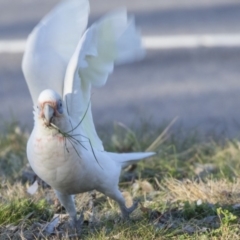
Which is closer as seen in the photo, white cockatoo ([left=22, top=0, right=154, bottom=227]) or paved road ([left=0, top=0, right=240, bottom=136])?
white cockatoo ([left=22, top=0, right=154, bottom=227])

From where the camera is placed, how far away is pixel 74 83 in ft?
11.4

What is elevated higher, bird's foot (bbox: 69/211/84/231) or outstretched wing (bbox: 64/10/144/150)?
outstretched wing (bbox: 64/10/144/150)

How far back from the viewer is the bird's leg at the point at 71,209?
3.61 m

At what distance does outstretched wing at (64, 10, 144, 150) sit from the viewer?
138 inches

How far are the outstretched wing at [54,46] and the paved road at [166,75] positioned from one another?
205 centimetres

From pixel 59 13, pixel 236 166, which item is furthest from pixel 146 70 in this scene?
pixel 59 13

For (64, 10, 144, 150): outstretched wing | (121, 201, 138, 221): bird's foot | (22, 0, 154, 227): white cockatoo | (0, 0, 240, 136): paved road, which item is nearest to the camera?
(22, 0, 154, 227): white cockatoo

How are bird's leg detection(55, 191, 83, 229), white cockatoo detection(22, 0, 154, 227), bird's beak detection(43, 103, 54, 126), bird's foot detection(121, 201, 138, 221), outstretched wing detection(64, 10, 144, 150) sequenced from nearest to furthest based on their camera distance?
bird's beak detection(43, 103, 54, 126) < white cockatoo detection(22, 0, 154, 227) < outstretched wing detection(64, 10, 144, 150) < bird's leg detection(55, 191, 83, 229) < bird's foot detection(121, 201, 138, 221)

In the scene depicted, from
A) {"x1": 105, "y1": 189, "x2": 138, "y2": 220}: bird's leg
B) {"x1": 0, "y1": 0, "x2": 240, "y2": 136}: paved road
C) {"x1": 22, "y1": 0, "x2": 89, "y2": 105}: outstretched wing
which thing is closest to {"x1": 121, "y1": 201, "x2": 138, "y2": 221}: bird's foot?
{"x1": 105, "y1": 189, "x2": 138, "y2": 220}: bird's leg

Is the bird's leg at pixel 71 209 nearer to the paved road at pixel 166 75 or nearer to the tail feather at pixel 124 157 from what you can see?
the tail feather at pixel 124 157

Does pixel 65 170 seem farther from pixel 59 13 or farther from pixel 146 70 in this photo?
pixel 146 70

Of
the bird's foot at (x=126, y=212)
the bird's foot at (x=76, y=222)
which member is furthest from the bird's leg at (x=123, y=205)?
the bird's foot at (x=76, y=222)

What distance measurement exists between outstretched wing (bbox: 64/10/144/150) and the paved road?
2.02 m

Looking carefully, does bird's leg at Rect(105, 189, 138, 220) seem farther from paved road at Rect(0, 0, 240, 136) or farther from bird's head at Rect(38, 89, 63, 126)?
paved road at Rect(0, 0, 240, 136)
